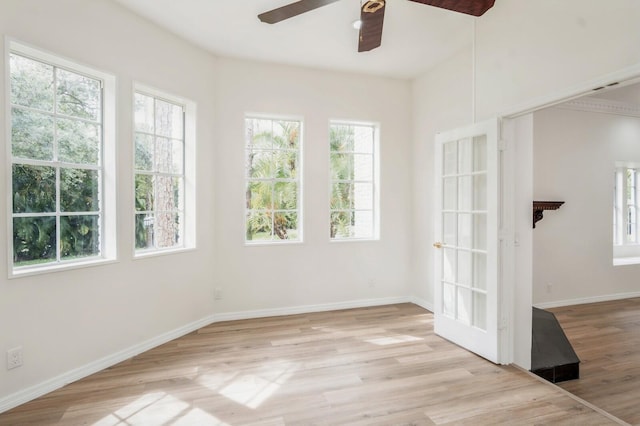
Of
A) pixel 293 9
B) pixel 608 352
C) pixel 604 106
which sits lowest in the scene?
pixel 608 352

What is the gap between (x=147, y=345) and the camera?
3.23 m

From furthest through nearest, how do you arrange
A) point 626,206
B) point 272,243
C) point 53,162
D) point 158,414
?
point 626,206 < point 272,243 < point 53,162 < point 158,414

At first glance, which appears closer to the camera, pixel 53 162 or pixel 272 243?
pixel 53 162

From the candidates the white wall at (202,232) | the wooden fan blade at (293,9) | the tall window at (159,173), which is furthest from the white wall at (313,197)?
the wooden fan blade at (293,9)

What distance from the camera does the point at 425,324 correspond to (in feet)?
12.8

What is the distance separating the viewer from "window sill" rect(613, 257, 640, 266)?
5219 mm

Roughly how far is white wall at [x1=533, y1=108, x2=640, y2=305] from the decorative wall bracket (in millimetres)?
262

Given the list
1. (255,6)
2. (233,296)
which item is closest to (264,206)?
(233,296)

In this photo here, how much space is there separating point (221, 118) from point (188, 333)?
2.47 meters

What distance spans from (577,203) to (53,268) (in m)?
6.24

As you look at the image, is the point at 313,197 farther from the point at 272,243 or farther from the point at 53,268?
the point at 53,268

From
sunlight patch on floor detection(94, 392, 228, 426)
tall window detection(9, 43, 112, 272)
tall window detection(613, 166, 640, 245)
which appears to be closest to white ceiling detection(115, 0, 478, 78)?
tall window detection(9, 43, 112, 272)

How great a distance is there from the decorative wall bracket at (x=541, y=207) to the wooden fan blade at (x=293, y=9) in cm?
374

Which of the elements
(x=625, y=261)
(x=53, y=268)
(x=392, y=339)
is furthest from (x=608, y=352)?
(x=53, y=268)
